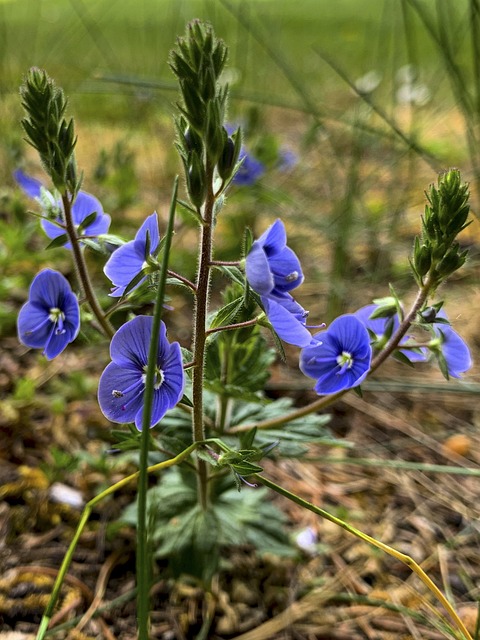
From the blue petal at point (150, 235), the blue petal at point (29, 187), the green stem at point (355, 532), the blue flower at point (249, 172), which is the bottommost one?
the green stem at point (355, 532)

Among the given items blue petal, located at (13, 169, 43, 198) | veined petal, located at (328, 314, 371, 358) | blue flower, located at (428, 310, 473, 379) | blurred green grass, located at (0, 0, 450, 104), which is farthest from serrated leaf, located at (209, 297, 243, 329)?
blurred green grass, located at (0, 0, 450, 104)

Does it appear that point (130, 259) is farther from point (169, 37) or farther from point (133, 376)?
point (169, 37)

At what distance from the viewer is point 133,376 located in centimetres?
109

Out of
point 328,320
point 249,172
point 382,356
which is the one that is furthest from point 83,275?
point 249,172

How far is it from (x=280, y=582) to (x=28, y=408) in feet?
3.19

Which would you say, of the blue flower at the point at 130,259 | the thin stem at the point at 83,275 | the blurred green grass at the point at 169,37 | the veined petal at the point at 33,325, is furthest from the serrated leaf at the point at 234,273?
the blurred green grass at the point at 169,37

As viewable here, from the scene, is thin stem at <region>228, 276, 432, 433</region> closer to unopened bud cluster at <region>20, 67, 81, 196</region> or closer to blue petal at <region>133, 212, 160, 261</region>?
blue petal at <region>133, 212, 160, 261</region>

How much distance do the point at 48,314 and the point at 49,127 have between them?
395 mm

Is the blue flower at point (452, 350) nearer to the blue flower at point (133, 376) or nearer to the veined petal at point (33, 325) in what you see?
the blue flower at point (133, 376)

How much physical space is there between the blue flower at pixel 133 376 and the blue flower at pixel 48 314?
0.56ft

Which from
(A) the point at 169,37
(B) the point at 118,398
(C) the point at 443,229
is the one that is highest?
(A) the point at 169,37

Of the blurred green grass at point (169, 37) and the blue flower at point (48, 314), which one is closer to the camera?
the blue flower at point (48, 314)

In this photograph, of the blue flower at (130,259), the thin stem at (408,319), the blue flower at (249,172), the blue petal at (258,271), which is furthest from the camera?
the blue flower at (249,172)

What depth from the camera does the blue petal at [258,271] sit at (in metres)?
0.91
